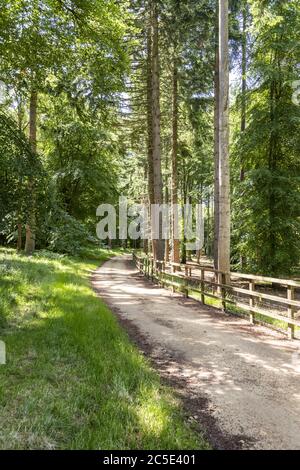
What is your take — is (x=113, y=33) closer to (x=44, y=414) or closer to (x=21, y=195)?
(x=21, y=195)

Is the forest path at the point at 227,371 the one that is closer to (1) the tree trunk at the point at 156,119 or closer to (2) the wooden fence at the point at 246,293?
(2) the wooden fence at the point at 246,293

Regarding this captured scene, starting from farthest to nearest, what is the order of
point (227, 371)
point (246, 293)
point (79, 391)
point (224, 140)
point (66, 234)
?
point (224, 140) < point (246, 293) < point (66, 234) < point (227, 371) < point (79, 391)

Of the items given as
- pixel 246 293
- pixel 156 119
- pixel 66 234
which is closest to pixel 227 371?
pixel 246 293

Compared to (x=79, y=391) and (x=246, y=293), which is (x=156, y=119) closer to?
(x=246, y=293)

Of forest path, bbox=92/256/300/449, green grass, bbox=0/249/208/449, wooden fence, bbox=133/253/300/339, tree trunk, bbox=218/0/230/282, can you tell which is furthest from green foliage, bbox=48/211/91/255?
tree trunk, bbox=218/0/230/282

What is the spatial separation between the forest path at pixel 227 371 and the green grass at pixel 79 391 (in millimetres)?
434

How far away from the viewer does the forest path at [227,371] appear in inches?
153

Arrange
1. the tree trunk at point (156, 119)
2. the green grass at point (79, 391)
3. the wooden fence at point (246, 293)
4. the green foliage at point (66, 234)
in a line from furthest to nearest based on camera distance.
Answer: the tree trunk at point (156, 119)
the wooden fence at point (246, 293)
the green foliage at point (66, 234)
the green grass at point (79, 391)

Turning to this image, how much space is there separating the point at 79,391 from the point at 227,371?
7.90 ft

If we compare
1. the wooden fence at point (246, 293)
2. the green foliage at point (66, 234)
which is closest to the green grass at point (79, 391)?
the green foliage at point (66, 234)

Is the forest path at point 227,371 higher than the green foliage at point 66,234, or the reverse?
the green foliage at point 66,234

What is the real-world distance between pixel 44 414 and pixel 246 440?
83.8 inches

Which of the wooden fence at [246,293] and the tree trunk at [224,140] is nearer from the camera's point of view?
the wooden fence at [246,293]

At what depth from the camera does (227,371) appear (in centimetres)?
557
